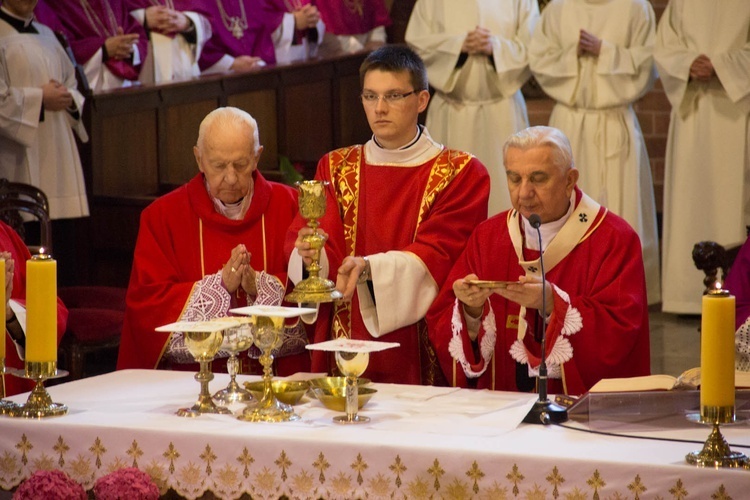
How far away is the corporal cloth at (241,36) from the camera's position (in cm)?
1012

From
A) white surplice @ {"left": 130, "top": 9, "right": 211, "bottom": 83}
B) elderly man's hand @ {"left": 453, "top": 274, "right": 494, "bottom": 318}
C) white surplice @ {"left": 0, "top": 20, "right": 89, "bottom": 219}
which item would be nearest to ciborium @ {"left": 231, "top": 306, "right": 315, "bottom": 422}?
elderly man's hand @ {"left": 453, "top": 274, "right": 494, "bottom": 318}

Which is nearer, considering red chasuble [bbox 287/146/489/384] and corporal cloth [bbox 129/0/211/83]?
red chasuble [bbox 287/146/489/384]

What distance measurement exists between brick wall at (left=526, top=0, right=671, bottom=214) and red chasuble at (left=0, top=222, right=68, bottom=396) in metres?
7.06

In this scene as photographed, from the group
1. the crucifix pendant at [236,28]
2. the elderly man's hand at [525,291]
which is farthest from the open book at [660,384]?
the crucifix pendant at [236,28]

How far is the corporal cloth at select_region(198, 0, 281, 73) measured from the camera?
33.2 ft

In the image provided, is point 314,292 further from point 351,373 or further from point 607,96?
point 607,96

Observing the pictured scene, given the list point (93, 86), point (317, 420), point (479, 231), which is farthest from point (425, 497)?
point (93, 86)

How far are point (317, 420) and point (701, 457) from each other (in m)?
1.08

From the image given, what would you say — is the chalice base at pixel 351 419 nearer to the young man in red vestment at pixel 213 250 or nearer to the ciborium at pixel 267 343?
the ciborium at pixel 267 343

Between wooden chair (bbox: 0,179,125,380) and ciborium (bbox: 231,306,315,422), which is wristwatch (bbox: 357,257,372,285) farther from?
wooden chair (bbox: 0,179,125,380)

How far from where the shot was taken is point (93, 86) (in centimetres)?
886

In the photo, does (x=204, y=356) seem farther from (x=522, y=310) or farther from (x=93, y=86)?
(x=93, y=86)

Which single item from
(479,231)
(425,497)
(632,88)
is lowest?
(425,497)

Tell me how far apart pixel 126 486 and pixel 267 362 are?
518mm
